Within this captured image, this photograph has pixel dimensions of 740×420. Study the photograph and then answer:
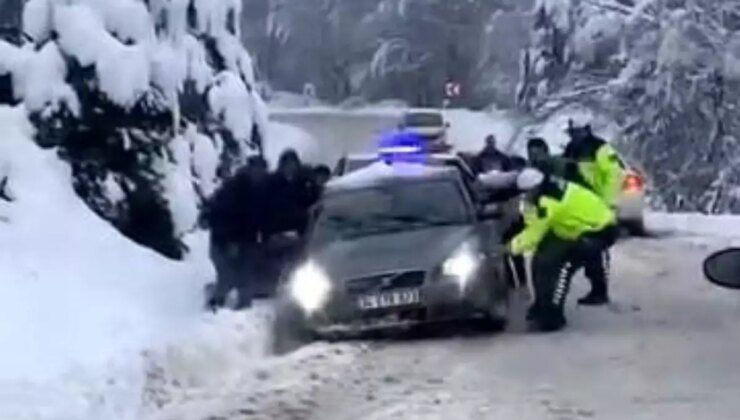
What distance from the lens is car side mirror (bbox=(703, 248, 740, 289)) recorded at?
6832 mm

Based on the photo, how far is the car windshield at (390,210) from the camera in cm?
1750

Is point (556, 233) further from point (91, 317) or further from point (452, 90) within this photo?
point (452, 90)

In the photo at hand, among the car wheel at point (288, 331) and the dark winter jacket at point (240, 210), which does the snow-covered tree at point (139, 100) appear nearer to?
the dark winter jacket at point (240, 210)

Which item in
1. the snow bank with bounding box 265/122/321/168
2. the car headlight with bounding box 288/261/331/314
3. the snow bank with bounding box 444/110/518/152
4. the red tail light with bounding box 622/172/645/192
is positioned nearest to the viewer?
the car headlight with bounding box 288/261/331/314

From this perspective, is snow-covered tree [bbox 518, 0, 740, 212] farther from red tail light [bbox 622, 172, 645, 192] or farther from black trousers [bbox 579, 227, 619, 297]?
black trousers [bbox 579, 227, 619, 297]

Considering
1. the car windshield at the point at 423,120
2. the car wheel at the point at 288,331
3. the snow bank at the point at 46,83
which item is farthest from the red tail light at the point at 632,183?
the car windshield at the point at 423,120

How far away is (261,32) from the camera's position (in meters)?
91.0

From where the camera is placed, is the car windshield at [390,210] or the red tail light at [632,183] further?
the red tail light at [632,183]

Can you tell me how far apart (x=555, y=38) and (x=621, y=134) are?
632 centimetres

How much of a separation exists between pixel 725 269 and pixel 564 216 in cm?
1045

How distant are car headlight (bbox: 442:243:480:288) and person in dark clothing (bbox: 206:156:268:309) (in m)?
2.93

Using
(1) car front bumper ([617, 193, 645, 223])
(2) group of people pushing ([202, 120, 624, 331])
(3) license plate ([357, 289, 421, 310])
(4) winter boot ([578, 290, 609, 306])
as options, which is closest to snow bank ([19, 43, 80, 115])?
(2) group of people pushing ([202, 120, 624, 331])

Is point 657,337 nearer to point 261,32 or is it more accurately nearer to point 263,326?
point 263,326

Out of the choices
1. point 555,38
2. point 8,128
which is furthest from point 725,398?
point 555,38
